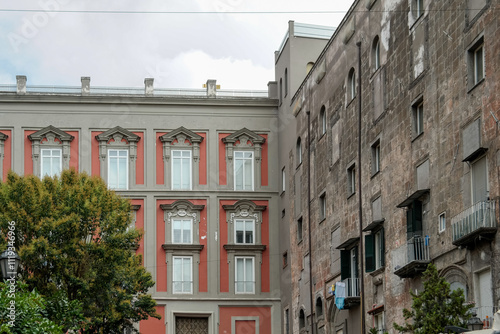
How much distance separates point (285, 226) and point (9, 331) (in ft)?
106

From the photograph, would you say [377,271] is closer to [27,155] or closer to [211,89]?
[211,89]

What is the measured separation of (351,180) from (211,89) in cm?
1675

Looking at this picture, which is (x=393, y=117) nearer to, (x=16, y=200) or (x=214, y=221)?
(x=16, y=200)

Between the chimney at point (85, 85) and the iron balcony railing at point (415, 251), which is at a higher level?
the chimney at point (85, 85)

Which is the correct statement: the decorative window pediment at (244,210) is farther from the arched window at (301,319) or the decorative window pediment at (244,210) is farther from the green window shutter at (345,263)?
the green window shutter at (345,263)

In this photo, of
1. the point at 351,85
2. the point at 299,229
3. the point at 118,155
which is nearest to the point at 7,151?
the point at 118,155

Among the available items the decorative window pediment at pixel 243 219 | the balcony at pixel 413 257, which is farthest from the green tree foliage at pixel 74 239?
the balcony at pixel 413 257

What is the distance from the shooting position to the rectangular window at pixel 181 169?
53125 millimetres

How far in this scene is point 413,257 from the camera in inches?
1218

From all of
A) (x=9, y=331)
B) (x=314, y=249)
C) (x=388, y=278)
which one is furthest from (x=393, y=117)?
(x=9, y=331)

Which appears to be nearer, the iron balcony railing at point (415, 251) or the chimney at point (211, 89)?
the iron balcony railing at point (415, 251)

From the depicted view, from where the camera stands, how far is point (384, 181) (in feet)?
113

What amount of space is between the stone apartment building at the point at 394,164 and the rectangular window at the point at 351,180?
0.12 feet

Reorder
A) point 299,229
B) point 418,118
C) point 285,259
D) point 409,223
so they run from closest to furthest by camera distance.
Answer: point 409,223
point 418,118
point 299,229
point 285,259
